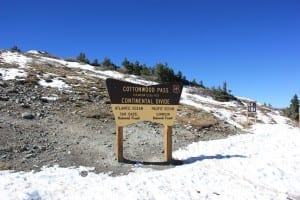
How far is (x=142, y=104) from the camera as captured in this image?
13.9 metres

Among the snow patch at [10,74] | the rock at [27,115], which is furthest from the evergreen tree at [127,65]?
the rock at [27,115]

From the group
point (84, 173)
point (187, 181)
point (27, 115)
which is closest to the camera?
point (187, 181)

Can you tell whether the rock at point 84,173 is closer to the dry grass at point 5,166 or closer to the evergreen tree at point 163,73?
the dry grass at point 5,166

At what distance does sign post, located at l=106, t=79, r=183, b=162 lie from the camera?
1357 centimetres

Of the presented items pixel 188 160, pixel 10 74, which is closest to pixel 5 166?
pixel 188 160

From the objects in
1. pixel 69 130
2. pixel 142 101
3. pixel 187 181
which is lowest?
pixel 187 181

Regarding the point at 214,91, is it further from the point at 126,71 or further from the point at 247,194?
the point at 247,194

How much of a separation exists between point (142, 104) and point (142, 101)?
112 mm

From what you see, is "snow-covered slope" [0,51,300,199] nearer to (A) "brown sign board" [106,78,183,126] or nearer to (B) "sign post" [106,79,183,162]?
(B) "sign post" [106,79,183,162]

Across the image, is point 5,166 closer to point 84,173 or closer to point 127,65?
point 84,173

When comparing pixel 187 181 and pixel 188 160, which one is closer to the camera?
pixel 187 181

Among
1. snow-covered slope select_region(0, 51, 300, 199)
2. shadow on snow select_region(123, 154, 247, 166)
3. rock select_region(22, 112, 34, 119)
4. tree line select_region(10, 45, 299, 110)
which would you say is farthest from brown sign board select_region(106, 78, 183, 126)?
tree line select_region(10, 45, 299, 110)

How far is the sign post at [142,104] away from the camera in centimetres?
1357

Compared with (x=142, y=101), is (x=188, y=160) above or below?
below
